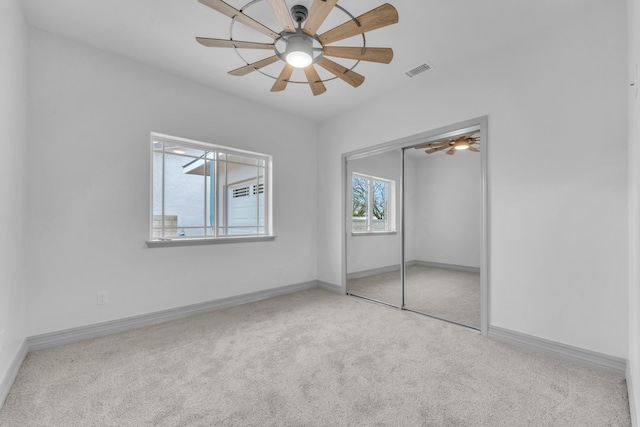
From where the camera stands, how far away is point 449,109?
3.12 m

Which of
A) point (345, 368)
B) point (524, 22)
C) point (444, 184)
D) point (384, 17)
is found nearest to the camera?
point (384, 17)

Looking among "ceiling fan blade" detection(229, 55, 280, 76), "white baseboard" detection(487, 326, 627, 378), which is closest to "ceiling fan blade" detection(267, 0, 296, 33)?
"ceiling fan blade" detection(229, 55, 280, 76)

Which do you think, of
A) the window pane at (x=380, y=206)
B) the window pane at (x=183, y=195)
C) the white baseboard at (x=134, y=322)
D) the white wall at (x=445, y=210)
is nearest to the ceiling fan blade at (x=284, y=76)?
the window pane at (x=183, y=195)

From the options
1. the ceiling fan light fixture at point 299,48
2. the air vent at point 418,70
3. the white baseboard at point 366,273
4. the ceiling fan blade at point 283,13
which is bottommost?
the white baseboard at point 366,273

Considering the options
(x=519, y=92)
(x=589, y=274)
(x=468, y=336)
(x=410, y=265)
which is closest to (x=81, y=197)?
(x=410, y=265)

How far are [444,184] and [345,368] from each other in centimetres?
241

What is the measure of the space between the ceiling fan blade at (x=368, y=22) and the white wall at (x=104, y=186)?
2.08 metres

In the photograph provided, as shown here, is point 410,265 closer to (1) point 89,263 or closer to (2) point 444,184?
(2) point 444,184

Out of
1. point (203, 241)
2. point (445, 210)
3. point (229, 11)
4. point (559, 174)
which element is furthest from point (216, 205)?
point (559, 174)

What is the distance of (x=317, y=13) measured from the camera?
1.83 m

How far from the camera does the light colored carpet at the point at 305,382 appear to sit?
1.63 meters

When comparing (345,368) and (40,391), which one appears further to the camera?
(345,368)

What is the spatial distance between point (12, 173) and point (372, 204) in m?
3.73

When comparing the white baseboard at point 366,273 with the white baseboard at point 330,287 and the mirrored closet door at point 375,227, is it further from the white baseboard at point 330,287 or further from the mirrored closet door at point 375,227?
the white baseboard at point 330,287
